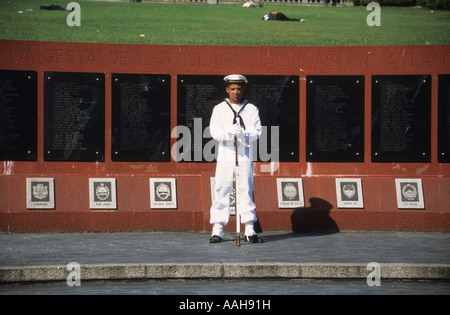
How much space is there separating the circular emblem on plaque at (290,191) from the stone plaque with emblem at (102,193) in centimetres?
256

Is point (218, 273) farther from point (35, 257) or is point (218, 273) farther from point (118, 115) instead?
point (118, 115)

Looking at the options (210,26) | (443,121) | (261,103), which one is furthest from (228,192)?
(210,26)

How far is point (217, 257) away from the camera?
9.23 metres

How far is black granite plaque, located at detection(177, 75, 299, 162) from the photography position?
1244cm

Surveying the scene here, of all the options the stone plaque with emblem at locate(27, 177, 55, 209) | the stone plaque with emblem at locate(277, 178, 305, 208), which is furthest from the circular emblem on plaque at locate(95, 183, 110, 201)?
the stone plaque with emblem at locate(277, 178, 305, 208)

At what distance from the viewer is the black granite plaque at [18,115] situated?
475 inches

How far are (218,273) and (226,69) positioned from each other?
4.77 m

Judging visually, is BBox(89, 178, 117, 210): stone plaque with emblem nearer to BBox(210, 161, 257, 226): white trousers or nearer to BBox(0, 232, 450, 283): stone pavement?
BBox(0, 232, 450, 283): stone pavement

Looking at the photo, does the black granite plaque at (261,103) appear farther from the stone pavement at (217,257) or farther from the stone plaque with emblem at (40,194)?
the stone plaque with emblem at (40,194)

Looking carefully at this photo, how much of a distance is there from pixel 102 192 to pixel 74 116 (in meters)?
1.24

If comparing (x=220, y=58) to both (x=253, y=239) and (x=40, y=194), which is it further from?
(x=40, y=194)

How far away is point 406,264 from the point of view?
8.61m

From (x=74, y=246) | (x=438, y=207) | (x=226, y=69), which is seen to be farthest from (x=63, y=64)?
(x=438, y=207)
